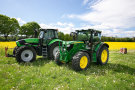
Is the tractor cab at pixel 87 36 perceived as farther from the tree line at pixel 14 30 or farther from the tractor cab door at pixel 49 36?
the tree line at pixel 14 30

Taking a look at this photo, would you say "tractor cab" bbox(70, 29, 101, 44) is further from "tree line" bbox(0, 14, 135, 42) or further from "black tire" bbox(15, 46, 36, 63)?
"tree line" bbox(0, 14, 135, 42)

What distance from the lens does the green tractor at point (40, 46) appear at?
728 cm

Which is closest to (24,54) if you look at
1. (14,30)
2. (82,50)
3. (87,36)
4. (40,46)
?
(40,46)

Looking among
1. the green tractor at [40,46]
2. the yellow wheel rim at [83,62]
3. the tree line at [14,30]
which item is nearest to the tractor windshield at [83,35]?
the yellow wheel rim at [83,62]

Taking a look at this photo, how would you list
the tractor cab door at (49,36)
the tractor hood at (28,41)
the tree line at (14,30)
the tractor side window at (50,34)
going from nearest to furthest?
the tractor hood at (28,41) → the tractor cab door at (49,36) → the tractor side window at (50,34) → the tree line at (14,30)

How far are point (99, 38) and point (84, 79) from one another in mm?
3797

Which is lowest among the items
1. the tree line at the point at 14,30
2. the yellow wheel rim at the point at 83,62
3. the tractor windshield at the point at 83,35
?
the yellow wheel rim at the point at 83,62

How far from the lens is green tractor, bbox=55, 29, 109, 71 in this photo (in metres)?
5.33

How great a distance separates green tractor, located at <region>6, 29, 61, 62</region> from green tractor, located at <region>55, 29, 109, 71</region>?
6.80 feet

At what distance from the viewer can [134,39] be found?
44406 millimetres

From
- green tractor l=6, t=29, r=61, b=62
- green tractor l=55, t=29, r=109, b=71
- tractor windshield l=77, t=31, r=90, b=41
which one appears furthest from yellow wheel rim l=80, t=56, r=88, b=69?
green tractor l=6, t=29, r=61, b=62

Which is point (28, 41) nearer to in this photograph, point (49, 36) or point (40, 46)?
point (40, 46)

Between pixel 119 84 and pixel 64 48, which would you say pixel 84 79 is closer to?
pixel 119 84

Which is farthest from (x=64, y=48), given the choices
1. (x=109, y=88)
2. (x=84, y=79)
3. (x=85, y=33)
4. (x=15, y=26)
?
(x=15, y=26)
